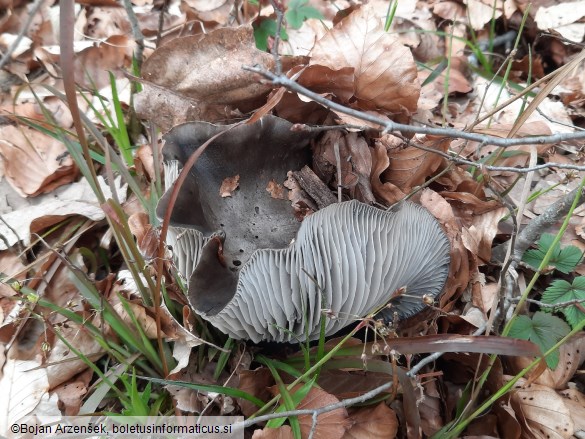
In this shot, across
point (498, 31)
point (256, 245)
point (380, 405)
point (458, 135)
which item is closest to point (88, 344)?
point (256, 245)

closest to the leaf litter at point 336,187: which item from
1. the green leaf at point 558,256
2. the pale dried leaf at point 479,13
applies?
the green leaf at point 558,256

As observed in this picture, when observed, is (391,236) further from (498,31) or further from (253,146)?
(498,31)

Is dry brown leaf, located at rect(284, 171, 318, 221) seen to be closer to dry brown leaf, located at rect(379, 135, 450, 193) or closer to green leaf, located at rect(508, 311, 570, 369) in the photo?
Answer: dry brown leaf, located at rect(379, 135, 450, 193)

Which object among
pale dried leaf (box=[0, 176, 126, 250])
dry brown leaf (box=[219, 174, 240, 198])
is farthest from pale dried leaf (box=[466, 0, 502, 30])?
pale dried leaf (box=[0, 176, 126, 250])

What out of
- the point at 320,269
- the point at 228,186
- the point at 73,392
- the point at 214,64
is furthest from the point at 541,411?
the point at 214,64

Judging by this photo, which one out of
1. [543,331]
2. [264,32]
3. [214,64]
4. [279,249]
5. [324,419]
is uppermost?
[214,64]

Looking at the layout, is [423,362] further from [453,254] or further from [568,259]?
[568,259]
